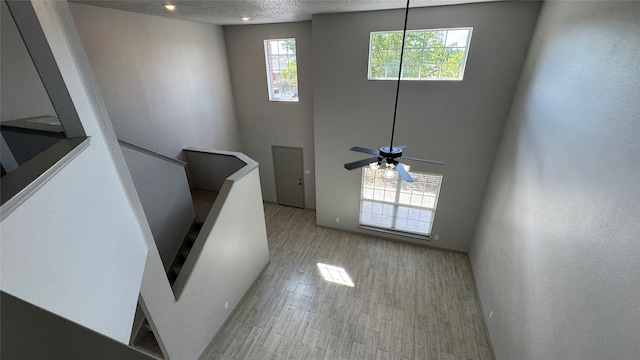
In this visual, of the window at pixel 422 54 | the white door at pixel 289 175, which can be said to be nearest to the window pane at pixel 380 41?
the window at pixel 422 54

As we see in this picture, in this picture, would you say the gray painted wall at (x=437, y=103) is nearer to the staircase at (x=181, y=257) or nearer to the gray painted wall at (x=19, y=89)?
the staircase at (x=181, y=257)

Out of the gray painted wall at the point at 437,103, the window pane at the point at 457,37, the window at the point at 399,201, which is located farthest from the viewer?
the window at the point at 399,201

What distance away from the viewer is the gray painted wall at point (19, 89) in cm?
222

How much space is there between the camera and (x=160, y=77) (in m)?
5.15

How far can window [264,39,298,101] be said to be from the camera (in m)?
6.52

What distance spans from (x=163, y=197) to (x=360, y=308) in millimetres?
3854

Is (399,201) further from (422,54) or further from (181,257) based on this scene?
(181,257)

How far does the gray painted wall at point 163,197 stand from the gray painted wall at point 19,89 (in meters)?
1.09

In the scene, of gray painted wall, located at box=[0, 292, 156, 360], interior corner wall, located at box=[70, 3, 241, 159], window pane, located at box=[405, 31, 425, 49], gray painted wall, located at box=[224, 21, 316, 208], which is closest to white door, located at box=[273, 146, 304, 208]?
gray painted wall, located at box=[224, 21, 316, 208]

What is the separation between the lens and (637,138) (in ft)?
6.86

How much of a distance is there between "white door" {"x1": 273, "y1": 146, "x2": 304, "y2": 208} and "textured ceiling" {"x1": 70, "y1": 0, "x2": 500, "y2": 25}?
3321 mm

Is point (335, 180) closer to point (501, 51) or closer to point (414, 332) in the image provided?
point (414, 332)

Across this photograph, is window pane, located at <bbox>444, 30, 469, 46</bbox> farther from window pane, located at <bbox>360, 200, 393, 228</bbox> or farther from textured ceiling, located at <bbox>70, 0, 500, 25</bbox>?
window pane, located at <bbox>360, 200, 393, 228</bbox>

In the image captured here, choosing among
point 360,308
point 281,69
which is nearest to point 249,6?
point 281,69
